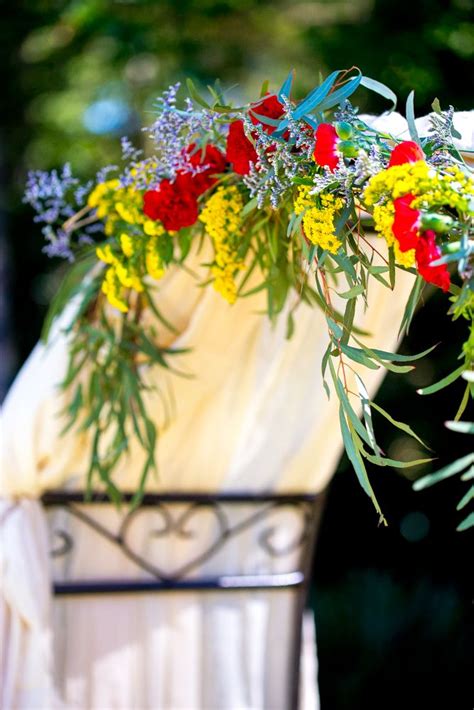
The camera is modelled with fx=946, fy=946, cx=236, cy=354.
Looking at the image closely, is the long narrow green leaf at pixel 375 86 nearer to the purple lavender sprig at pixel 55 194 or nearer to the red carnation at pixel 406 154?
the red carnation at pixel 406 154

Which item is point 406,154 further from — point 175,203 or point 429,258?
point 175,203

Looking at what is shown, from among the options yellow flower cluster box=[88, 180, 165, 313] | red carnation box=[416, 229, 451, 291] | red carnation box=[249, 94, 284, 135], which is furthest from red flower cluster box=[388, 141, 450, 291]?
yellow flower cluster box=[88, 180, 165, 313]

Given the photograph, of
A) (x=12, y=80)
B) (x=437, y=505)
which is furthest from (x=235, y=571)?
(x=12, y=80)

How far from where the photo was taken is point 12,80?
13.0ft

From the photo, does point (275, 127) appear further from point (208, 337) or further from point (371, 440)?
point (208, 337)

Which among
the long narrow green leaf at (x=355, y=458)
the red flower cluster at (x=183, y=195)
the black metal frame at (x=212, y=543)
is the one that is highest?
the red flower cluster at (x=183, y=195)

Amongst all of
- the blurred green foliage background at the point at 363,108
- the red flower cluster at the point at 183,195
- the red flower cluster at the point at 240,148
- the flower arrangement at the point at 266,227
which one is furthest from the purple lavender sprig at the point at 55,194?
the blurred green foliage background at the point at 363,108

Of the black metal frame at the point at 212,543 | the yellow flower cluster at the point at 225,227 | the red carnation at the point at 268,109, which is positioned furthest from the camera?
the black metal frame at the point at 212,543

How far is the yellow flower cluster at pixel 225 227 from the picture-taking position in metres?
1.46

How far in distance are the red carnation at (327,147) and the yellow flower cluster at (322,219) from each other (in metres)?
0.05

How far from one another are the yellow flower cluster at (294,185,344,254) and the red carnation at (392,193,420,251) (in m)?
0.11

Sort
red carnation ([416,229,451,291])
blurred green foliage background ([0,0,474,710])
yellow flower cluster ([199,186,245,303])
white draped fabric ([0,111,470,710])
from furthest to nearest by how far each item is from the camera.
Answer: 1. blurred green foliage background ([0,0,474,710])
2. white draped fabric ([0,111,470,710])
3. yellow flower cluster ([199,186,245,303])
4. red carnation ([416,229,451,291])

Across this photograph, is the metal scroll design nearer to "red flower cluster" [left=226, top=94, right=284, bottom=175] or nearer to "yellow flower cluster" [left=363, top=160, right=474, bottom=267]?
"red flower cluster" [left=226, top=94, right=284, bottom=175]

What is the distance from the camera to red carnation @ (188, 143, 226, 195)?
1479 mm
